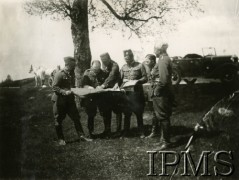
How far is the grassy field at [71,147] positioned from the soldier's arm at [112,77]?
1.11 metres

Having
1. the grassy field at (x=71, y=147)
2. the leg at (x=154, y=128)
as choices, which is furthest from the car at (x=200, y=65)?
the leg at (x=154, y=128)

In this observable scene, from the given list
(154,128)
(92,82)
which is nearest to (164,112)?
(154,128)

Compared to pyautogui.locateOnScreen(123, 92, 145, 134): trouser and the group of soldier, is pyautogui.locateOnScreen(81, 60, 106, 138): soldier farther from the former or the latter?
pyautogui.locateOnScreen(123, 92, 145, 134): trouser

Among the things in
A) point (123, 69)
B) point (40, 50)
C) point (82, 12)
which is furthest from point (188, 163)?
point (82, 12)

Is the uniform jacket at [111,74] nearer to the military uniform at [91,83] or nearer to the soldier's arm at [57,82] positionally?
the military uniform at [91,83]

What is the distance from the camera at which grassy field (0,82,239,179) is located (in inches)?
246

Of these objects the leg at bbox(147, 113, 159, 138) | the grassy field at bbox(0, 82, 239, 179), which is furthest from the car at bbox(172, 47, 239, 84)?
the leg at bbox(147, 113, 159, 138)

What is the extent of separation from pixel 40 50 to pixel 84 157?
8.68ft

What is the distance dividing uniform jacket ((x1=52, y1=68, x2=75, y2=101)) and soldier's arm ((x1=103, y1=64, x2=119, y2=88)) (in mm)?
737

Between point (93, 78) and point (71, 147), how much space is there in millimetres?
1481

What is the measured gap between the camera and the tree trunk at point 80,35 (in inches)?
371

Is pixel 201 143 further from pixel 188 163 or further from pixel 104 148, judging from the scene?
pixel 104 148

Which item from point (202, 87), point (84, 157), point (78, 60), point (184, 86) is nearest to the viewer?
point (84, 157)

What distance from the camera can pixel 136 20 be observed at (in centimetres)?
1145
